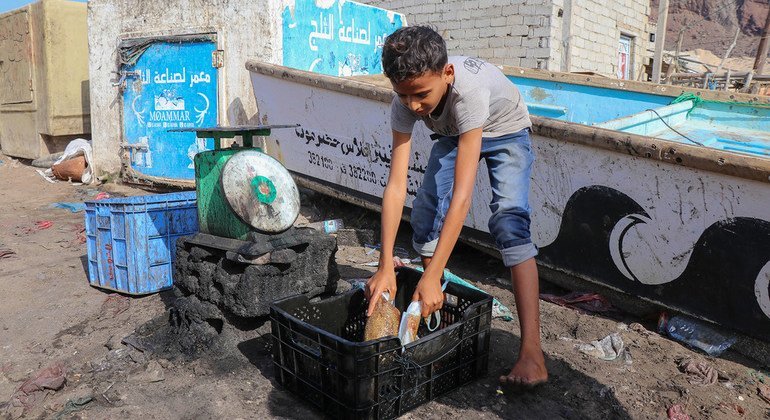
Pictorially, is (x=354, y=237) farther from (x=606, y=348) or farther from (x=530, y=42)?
(x=530, y=42)

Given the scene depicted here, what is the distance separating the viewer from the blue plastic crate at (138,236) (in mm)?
3453

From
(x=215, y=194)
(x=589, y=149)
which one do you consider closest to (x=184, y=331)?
(x=215, y=194)

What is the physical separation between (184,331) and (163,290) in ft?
2.76

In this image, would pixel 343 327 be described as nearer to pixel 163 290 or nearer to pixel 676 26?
pixel 163 290

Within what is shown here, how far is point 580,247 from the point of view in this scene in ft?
11.0

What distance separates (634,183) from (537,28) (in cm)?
666

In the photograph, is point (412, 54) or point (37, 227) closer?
point (412, 54)

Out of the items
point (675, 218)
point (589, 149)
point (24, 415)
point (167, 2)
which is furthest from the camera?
point (167, 2)

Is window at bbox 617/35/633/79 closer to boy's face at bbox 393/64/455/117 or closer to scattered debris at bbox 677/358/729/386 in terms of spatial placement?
scattered debris at bbox 677/358/729/386

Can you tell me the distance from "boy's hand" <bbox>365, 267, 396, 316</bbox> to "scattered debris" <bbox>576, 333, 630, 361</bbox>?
1.16 m

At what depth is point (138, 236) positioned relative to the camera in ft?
11.3

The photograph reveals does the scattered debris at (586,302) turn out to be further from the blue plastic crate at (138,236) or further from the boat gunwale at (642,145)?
the blue plastic crate at (138,236)

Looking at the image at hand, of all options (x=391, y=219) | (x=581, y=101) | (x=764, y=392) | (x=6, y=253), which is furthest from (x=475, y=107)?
(x=6, y=253)

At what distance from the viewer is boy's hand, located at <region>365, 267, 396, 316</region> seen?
7.50 ft
